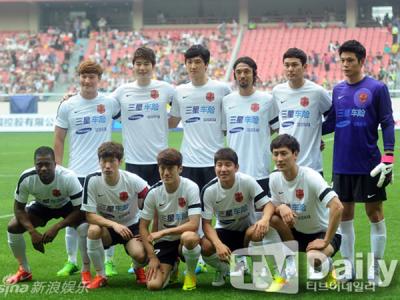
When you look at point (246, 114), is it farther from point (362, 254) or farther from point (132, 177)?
point (362, 254)

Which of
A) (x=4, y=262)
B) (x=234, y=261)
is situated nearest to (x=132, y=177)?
(x=234, y=261)

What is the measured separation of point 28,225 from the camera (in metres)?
7.32

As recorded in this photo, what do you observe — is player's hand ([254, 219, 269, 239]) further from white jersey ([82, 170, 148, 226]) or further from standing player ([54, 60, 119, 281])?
standing player ([54, 60, 119, 281])

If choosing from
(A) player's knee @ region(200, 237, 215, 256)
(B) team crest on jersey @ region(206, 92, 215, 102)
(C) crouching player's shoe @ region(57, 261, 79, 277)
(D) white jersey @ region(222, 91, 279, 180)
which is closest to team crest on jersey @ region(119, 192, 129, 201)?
(A) player's knee @ region(200, 237, 215, 256)

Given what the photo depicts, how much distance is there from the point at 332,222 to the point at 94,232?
202cm

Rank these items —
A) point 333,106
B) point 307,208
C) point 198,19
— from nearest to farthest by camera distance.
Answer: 1. point 307,208
2. point 333,106
3. point 198,19

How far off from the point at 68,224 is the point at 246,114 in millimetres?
1966

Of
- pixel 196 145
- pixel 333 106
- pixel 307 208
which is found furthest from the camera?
pixel 196 145

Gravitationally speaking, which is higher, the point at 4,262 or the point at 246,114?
the point at 246,114

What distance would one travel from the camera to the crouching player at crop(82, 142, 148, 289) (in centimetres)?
714

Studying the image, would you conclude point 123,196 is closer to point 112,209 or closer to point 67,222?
point 112,209

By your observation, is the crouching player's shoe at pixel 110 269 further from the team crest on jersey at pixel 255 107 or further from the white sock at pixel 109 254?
the team crest on jersey at pixel 255 107

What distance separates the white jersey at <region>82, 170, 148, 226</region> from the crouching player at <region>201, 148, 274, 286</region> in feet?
2.05

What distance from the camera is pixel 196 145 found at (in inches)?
326
